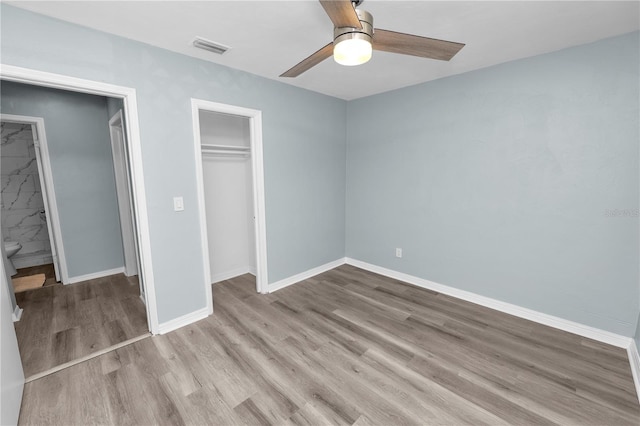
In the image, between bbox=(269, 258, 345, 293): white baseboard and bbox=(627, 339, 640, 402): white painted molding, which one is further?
bbox=(269, 258, 345, 293): white baseboard

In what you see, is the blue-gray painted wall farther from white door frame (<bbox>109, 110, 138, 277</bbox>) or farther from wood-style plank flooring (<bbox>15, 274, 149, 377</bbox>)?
white door frame (<bbox>109, 110, 138, 277</bbox>)

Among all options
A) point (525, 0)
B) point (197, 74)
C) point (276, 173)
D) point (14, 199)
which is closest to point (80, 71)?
point (197, 74)

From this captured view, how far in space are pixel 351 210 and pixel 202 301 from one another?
2.42 metres

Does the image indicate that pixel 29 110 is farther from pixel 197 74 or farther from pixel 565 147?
pixel 565 147

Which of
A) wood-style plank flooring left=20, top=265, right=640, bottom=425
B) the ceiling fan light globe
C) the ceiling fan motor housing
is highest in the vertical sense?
the ceiling fan motor housing

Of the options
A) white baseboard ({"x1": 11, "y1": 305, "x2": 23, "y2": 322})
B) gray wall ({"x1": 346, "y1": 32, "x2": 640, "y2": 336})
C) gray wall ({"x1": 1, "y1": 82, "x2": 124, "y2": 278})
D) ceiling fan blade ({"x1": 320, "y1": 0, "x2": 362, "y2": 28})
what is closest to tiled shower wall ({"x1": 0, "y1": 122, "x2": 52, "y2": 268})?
gray wall ({"x1": 1, "y1": 82, "x2": 124, "y2": 278})

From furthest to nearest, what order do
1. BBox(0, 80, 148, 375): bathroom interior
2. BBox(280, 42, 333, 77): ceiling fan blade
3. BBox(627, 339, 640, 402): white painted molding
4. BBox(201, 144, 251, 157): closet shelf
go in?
BBox(201, 144, 251, 157): closet shelf → BBox(0, 80, 148, 375): bathroom interior → BBox(627, 339, 640, 402): white painted molding → BBox(280, 42, 333, 77): ceiling fan blade

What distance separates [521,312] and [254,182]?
315 cm

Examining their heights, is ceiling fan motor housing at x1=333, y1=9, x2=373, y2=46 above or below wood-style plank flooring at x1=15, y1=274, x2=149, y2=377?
above

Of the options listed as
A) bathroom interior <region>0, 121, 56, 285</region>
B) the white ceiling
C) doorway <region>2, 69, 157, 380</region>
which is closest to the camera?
the white ceiling

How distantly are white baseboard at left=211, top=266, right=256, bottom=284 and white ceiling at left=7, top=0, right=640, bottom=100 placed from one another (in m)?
2.62

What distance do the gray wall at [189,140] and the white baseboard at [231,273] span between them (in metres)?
0.79

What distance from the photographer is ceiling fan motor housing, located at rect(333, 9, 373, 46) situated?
1.39 m

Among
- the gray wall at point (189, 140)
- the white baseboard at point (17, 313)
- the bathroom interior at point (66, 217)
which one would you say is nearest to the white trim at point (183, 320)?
the gray wall at point (189, 140)
